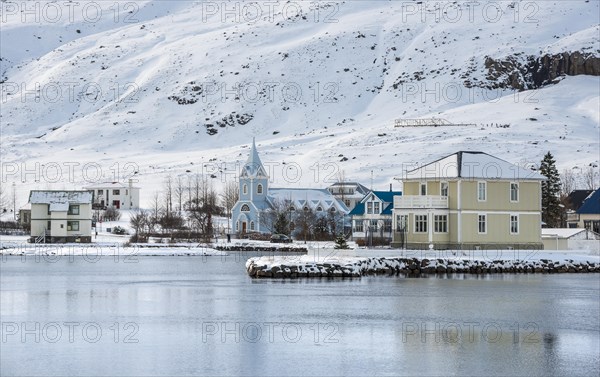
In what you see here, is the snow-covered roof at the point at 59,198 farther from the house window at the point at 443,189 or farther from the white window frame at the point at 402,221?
the house window at the point at 443,189

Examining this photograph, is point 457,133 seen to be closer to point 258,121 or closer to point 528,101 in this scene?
point 528,101

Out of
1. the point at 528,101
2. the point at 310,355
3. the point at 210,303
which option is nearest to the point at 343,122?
the point at 528,101

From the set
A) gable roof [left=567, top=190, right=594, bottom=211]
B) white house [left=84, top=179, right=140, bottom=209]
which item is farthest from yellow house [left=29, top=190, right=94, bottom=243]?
gable roof [left=567, top=190, right=594, bottom=211]

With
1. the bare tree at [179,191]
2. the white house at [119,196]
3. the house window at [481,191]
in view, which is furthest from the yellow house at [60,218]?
the white house at [119,196]

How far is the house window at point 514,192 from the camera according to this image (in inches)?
2418

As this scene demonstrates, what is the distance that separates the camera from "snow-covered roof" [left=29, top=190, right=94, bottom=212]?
279ft

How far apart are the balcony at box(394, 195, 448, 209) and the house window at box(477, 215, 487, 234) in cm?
179

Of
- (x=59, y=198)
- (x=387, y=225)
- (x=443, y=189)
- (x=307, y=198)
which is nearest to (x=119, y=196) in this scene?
(x=307, y=198)

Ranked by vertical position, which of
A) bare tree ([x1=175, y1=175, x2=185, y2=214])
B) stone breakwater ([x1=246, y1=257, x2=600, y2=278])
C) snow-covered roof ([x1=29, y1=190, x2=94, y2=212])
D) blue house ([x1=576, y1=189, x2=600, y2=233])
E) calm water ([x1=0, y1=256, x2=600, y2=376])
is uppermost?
bare tree ([x1=175, y1=175, x2=185, y2=214])

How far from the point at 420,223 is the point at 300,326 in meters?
27.4

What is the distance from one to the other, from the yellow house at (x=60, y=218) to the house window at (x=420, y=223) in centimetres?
3075

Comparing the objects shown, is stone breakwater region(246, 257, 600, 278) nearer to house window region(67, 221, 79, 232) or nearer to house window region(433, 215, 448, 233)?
house window region(433, 215, 448, 233)

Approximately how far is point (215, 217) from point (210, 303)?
232 ft

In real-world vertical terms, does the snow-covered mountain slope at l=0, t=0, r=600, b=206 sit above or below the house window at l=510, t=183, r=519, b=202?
above
